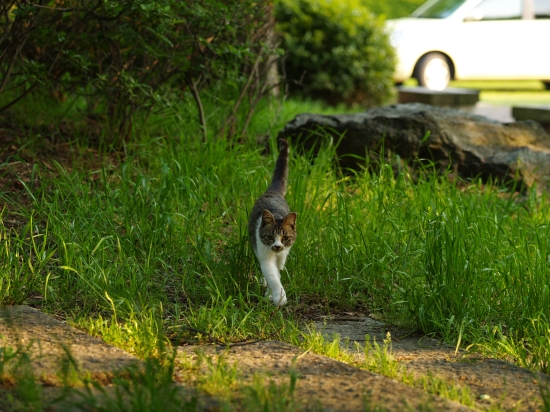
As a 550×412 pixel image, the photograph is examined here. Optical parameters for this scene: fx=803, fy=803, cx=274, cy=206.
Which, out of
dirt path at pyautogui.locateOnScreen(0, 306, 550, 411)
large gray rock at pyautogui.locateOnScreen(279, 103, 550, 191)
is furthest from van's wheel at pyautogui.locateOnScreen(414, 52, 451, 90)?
dirt path at pyautogui.locateOnScreen(0, 306, 550, 411)

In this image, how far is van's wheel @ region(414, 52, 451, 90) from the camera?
51.8 ft

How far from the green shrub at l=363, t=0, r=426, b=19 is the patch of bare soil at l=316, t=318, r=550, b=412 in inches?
757

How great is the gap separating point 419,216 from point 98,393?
101 inches

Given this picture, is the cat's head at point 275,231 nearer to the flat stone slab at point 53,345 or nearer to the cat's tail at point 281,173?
the cat's tail at point 281,173

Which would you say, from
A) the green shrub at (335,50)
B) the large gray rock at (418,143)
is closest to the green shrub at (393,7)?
the green shrub at (335,50)

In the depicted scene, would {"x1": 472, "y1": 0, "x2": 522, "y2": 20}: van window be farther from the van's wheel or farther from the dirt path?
the dirt path

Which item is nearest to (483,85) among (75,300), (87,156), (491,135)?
(491,135)

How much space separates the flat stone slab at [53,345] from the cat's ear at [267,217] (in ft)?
3.85

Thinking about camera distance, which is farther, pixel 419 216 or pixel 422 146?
pixel 422 146

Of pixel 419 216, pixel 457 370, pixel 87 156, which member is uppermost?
pixel 87 156

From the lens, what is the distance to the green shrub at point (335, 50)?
11477 millimetres

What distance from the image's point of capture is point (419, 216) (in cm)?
473

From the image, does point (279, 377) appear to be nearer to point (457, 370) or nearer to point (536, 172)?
point (457, 370)

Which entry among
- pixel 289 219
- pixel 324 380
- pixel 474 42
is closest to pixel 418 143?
pixel 289 219
